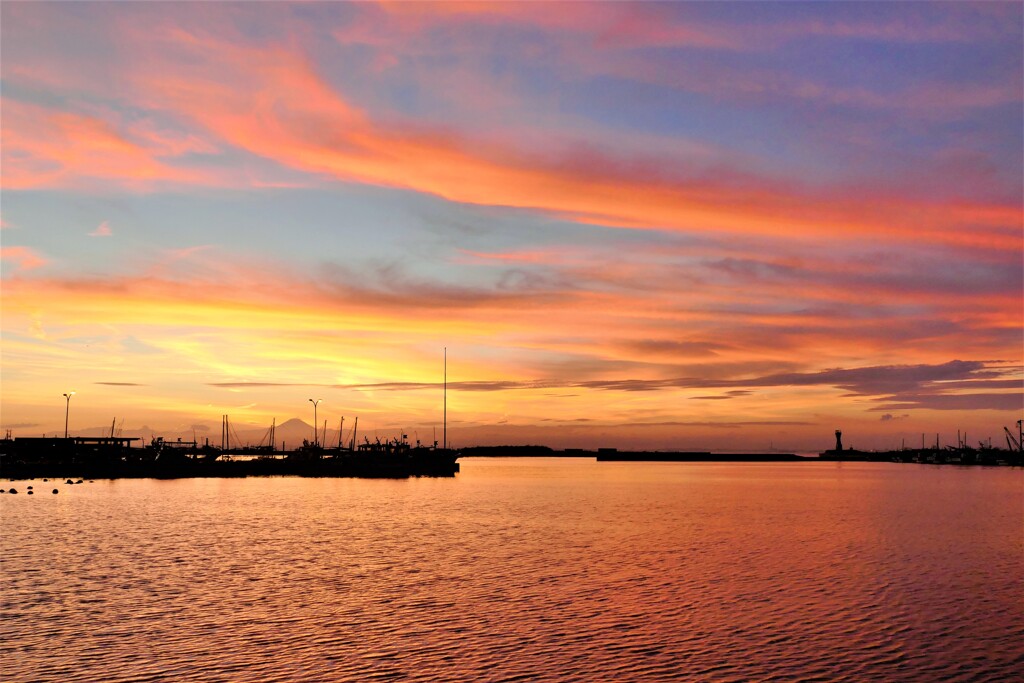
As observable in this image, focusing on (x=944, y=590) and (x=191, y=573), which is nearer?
(x=944, y=590)

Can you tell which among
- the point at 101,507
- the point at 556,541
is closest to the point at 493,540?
the point at 556,541

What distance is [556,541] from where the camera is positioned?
6531 centimetres

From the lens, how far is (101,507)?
322 ft

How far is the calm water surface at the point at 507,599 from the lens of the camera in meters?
28.2

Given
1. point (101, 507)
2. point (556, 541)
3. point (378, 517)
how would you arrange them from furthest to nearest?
point (101, 507) < point (378, 517) < point (556, 541)

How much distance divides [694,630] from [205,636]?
19.8 m

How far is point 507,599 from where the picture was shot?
131ft

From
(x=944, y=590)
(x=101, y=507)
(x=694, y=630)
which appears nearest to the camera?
(x=694, y=630)

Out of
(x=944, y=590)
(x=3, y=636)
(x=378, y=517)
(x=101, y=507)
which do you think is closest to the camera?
(x=3, y=636)

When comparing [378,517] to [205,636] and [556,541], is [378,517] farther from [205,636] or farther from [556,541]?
[205,636]

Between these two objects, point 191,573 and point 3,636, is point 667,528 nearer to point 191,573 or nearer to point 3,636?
point 191,573

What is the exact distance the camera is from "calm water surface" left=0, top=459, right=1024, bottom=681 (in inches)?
1112

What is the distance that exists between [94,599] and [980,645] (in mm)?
39123

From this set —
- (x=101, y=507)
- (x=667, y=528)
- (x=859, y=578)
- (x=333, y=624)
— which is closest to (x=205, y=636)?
(x=333, y=624)
